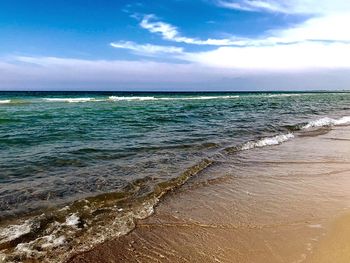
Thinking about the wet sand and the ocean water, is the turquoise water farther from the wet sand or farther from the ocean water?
the wet sand

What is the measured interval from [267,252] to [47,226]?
2821 millimetres

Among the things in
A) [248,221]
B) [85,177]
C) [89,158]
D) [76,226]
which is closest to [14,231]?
[76,226]

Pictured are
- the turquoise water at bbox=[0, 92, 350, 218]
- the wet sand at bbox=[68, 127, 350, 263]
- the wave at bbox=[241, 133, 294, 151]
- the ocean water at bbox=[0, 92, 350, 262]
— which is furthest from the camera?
the wave at bbox=[241, 133, 294, 151]

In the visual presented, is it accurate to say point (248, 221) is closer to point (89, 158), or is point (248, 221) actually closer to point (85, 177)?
point (85, 177)

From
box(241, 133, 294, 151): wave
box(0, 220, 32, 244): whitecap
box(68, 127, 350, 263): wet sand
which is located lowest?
box(241, 133, 294, 151): wave

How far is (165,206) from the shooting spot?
5.65m

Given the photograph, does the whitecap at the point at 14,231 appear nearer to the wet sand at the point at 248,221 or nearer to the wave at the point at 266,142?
the wet sand at the point at 248,221

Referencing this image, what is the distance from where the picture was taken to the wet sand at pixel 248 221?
4016 millimetres

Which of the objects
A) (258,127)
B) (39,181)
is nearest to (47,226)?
(39,181)

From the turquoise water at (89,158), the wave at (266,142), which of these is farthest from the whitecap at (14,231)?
the wave at (266,142)

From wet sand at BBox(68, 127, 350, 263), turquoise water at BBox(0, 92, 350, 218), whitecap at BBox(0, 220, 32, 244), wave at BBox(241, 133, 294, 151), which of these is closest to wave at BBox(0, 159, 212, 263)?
whitecap at BBox(0, 220, 32, 244)

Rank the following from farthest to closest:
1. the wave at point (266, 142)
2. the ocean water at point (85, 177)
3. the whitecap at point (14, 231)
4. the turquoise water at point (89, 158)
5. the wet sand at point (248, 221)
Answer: the wave at point (266, 142) < the turquoise water at point (89, 158) < the ocean water at point (85, 177) < the whitecap at point (14, 231) < the wet sand at point (248, 221)

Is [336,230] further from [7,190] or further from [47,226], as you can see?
[7,190]

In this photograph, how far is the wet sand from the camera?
13.2 feet
